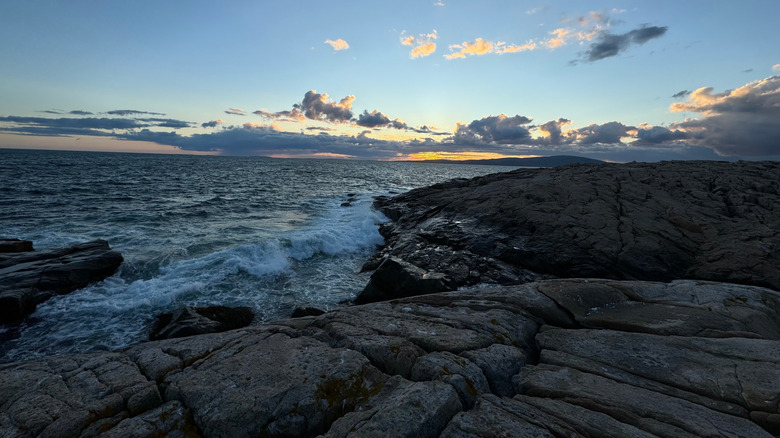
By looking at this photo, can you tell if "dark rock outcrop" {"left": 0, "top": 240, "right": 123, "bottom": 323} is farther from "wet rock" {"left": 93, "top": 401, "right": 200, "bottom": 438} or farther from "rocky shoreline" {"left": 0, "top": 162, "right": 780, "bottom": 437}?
"wet rock" {"left": 93, "top": 401, "right": 200, "bottom": 438}

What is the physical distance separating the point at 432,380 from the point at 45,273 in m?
18.2

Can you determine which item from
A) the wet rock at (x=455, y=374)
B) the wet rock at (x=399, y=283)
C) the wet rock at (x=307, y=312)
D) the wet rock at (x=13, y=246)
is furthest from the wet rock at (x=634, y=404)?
the wet rock at (x=13, y=246)

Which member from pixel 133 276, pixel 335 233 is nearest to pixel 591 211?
pixel 335 233

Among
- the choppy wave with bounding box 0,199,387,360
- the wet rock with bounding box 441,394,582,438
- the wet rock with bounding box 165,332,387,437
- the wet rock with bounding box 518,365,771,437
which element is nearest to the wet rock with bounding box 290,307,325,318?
the choppy wave with bounding box 0,199,387,360

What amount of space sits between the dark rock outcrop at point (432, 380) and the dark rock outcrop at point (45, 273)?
874cm

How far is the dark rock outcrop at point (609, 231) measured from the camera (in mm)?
14102

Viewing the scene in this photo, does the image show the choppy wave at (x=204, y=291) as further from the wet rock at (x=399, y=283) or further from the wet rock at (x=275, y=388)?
the wet rock at (x=275, y=388)

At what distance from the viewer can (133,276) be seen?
16.4 metres

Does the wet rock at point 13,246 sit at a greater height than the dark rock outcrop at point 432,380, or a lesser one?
lesser

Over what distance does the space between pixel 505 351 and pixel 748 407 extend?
346cm

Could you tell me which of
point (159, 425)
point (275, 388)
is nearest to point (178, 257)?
point (159, 425)

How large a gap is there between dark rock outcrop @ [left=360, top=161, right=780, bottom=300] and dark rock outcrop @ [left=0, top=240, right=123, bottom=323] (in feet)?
45.0

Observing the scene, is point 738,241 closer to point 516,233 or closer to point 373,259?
point 516,233

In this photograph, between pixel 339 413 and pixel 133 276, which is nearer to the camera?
pixel 339 413
